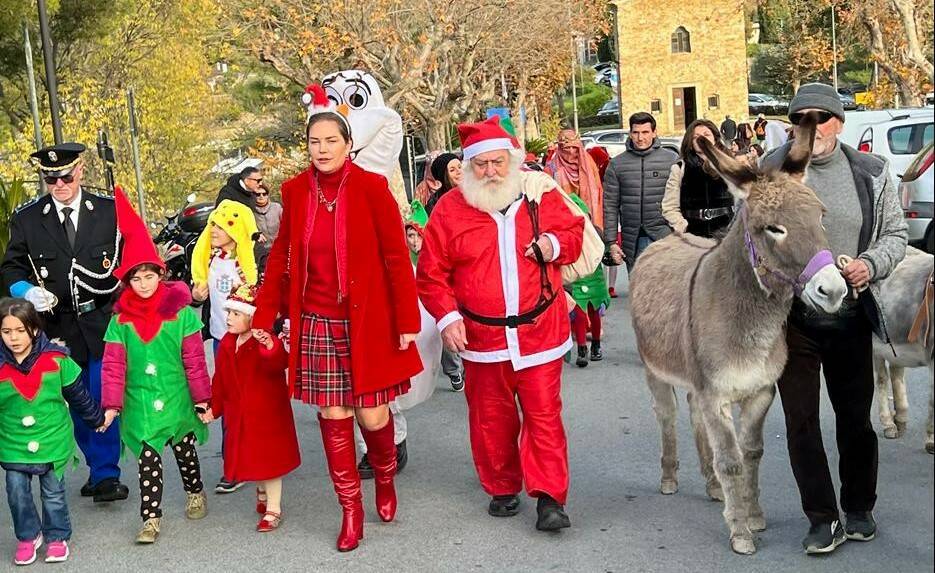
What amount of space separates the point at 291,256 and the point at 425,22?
80.6ft

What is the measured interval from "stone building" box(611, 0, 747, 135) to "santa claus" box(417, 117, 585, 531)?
6483 cm

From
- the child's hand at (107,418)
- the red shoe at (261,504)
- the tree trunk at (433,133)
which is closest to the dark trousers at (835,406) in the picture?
the red shoe at (261,504)

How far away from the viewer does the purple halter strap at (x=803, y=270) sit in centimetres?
499

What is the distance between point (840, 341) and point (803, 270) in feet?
2.27

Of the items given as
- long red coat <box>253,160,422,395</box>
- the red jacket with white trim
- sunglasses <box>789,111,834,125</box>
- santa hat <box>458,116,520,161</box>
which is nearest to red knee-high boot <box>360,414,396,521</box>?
long red coat <box>253,160,422,395</box>

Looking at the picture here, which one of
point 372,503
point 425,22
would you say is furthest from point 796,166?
point 425,22

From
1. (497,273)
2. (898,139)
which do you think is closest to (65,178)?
(497,273)

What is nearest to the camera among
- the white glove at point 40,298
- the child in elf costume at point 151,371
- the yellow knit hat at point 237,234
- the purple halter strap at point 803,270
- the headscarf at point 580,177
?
the purple halter strap at point 803,270

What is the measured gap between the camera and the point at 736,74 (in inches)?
2739

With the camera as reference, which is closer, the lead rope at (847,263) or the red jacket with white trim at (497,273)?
the lead rope at (847,263)

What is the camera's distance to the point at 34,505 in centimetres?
634

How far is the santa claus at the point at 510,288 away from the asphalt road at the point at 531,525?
396mm

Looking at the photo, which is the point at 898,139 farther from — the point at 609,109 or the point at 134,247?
the point at 609,109

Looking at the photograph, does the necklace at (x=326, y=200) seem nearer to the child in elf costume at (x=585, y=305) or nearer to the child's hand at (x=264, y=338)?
the child's hand at (x=264, y=338)
